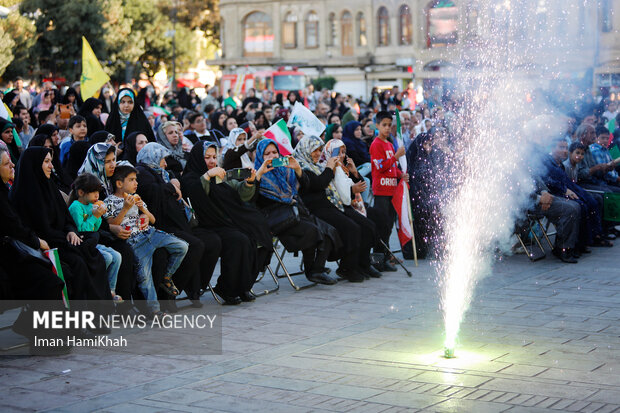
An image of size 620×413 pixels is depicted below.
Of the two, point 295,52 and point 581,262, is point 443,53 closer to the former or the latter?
point 295,52

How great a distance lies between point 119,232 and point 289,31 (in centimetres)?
6180

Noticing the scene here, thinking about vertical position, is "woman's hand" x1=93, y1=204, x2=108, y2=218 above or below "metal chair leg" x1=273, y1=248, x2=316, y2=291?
above

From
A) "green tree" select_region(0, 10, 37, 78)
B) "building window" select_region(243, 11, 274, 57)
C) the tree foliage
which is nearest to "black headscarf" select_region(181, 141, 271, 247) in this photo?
the tree foliage

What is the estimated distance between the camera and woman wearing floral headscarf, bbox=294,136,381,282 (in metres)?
11.4

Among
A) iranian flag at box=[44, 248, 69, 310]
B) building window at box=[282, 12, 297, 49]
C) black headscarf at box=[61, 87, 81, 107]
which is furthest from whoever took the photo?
building window at box=[282, 12, 297, 49]

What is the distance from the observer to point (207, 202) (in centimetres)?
1016

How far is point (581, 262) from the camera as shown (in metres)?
12.9

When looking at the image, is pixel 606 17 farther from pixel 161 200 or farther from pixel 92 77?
pixel 161 200

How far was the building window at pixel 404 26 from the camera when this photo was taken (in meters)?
61.1

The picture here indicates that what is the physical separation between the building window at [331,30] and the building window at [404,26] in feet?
19.5

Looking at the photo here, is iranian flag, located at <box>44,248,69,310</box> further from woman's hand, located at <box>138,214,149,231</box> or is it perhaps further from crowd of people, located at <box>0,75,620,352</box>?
woman's hand, located at <box>138,214,149,231</box>

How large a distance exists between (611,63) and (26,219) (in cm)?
2188

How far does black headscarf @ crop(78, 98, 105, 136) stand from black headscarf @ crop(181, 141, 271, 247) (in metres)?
3.87

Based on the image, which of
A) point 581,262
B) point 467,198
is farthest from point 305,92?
point 581,262
